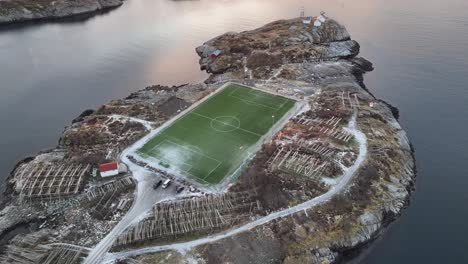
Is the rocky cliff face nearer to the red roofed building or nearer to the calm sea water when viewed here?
the calm sea water

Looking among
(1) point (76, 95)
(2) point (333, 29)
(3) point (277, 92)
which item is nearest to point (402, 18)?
(2) point (333, 29)

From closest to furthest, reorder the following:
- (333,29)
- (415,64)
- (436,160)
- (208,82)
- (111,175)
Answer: (111,175) < (436,160) < (208,82) < (415,64) < (333,29)

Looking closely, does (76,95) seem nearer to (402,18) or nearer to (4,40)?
(4,40)

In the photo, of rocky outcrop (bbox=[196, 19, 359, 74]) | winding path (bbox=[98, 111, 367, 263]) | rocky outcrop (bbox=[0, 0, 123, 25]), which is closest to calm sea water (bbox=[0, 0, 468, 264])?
rocky outcrop (bbox=[196, 19, 359, 74])

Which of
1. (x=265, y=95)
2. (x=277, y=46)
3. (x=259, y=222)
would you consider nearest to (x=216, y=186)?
(x=259, y=222)

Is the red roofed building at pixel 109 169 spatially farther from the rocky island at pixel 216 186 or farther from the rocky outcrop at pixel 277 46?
the rocky outcrop at pixel 277 46

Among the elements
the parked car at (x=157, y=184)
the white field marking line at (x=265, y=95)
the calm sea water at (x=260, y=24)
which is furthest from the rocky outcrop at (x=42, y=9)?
the parked car at (x=157, y=184)

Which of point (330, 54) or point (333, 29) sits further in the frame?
point (333, 29)
